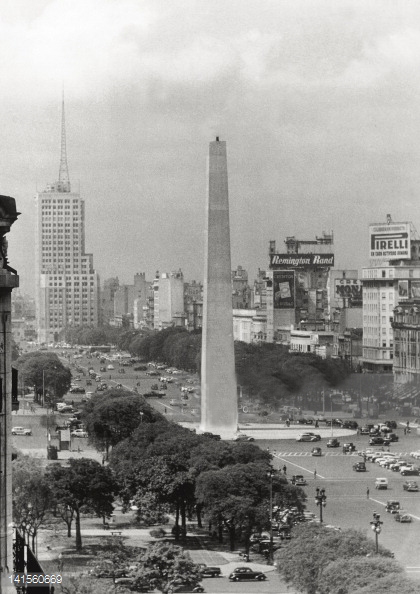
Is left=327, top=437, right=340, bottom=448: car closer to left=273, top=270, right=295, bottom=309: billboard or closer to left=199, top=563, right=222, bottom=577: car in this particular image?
left=199, top=563, right=222, bottom=577: car

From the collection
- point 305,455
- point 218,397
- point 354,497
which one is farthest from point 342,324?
point 354,497

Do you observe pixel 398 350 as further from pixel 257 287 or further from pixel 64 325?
pixel 64 325

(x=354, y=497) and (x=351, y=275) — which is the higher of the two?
(x=351, y=275)

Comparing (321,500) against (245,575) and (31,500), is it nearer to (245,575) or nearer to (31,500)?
(31,500)

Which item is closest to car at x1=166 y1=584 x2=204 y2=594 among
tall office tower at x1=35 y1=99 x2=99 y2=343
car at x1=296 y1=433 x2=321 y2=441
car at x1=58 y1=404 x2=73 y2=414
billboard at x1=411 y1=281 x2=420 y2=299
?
car at x1=296 y1=433 x2=321 y2=441

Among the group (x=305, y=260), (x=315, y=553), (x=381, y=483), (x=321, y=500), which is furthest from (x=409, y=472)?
Result: (x=305, y=260)
